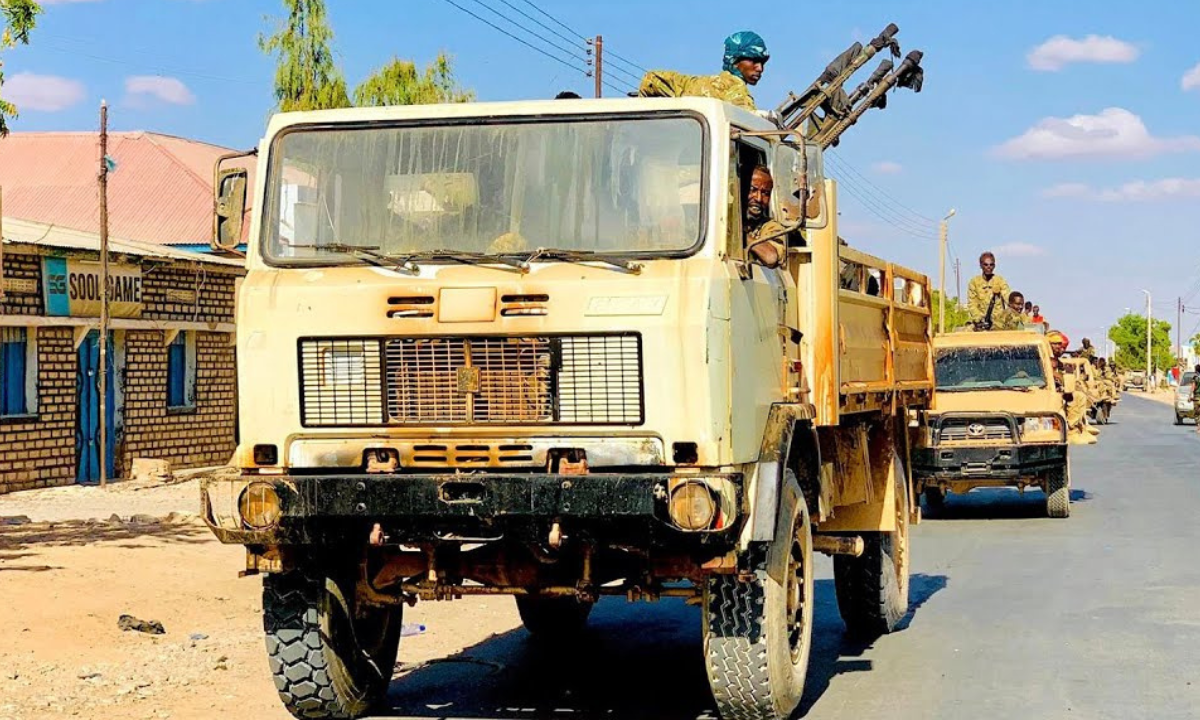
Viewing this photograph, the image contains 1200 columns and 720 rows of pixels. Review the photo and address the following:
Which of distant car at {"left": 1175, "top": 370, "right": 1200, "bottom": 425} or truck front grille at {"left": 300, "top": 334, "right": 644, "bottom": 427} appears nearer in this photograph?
truck front grille at {"left": 300, "top": 334, "right": 644, "bottom": 427}

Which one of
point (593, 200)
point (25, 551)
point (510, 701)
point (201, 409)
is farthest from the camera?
point (201, 409)

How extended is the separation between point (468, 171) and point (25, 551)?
26.5 feet

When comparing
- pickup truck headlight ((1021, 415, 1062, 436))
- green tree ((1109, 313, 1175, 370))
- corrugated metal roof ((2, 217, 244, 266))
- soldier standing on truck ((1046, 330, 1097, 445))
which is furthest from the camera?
green tree ((1109, 313, 1175, 370))

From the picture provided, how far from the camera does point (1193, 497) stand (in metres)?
20.6

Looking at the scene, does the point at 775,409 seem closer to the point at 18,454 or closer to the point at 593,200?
the point at 593,200

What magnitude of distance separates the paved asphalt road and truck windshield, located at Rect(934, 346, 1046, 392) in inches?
134

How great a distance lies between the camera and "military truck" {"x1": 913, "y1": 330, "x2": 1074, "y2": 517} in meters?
17.2

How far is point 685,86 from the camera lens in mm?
8000

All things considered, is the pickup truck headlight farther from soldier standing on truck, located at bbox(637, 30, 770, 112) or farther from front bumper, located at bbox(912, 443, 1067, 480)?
soldier standing on truck, located at bbox(637, 30, 770, 112)

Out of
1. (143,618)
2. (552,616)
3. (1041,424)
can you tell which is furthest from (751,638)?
(1041,424)

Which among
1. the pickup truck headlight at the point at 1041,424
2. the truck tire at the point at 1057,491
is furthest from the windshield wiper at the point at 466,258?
the truck tire at the point at 1057,491

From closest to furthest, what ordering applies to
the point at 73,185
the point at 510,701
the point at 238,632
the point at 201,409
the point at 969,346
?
the point at 510,701
the point at 238,632
the point at 969,346
the point at 201,409
the point at 73,185

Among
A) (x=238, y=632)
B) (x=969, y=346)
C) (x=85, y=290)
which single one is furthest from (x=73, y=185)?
(x=238, y=632)

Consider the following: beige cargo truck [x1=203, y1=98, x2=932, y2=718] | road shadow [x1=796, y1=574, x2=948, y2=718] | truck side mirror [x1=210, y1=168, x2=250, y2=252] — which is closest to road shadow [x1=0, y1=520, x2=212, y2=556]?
road shadow [x1=796, y1=574, x2=948, y2=718]
